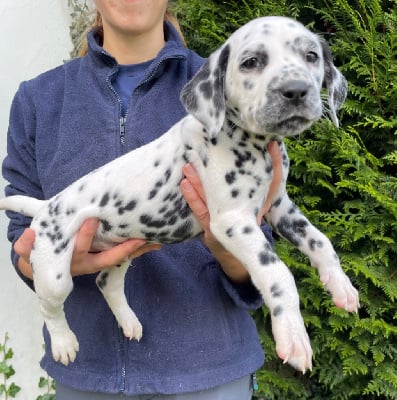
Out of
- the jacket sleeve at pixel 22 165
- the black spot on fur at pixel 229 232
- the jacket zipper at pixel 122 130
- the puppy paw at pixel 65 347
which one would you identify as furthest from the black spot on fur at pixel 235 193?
the jacket sleeve at pixel 22 165

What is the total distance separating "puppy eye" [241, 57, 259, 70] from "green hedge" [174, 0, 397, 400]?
178 centimetres

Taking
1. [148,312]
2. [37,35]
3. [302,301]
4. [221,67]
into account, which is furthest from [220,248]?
[37,35]

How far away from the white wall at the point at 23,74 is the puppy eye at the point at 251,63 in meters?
3.42

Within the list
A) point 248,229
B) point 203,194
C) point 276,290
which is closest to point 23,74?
point 203,194

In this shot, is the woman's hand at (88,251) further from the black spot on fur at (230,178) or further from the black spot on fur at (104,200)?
the black spot on fur at (230,178)

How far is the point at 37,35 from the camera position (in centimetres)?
569

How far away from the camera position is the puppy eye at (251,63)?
2.42 meters

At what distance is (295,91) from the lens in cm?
222

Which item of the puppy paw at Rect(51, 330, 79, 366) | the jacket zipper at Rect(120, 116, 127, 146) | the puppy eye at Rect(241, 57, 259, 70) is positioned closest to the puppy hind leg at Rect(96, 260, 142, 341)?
the puppy paw at Rect(51, 330, 79, 366)

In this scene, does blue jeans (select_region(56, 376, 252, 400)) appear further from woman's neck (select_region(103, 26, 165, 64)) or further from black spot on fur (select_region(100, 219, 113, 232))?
woman's neck (select_region(103, 26, 165, 64))

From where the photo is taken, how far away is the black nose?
2221 mm

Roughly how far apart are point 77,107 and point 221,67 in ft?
3.05

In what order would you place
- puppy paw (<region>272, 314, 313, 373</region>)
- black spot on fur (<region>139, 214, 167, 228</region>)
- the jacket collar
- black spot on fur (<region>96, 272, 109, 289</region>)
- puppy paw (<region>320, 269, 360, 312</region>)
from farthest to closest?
the jacket collar, black spot on fur (<region>96, 272, 109, 289</region>), black spot on fur (<region>139, 214, 167, 228</region>), puppy paw (<region>320, 269, 360, 312</region>), puppy paw (<region>272, 314, 313, 373</region>)

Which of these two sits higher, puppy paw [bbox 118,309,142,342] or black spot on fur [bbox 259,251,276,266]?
A: black spot on fur [bbox 259,251,276,266]
